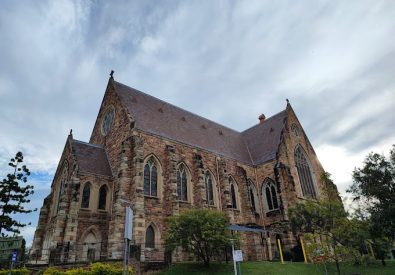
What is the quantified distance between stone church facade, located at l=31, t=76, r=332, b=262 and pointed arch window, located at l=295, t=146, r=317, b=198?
13 cm

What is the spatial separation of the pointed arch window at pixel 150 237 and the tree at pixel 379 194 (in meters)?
13.9

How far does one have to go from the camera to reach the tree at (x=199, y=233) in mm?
16375

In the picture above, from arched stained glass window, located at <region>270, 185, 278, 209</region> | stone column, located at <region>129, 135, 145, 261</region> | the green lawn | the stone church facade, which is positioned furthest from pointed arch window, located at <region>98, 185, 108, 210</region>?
arched stained glass window, located at <region>270, 185, 278, 209</region>

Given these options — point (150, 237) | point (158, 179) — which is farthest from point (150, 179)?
point (150, 237)

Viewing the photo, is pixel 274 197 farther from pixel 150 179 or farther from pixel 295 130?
pixel 150 179

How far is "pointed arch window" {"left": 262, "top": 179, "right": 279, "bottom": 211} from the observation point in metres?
27.4

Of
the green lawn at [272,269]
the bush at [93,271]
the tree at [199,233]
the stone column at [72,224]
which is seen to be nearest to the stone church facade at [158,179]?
the stone column at [72,224]

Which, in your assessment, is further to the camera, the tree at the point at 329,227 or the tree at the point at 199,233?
the tree at the point at 199,233

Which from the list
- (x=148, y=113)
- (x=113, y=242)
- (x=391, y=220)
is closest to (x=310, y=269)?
(x=391, y=220)

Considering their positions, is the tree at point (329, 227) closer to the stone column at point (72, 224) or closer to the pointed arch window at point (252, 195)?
the pointed arch window at point (252, 195)

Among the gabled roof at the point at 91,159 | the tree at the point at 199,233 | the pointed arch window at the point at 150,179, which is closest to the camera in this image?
the tree at the point at 199,233

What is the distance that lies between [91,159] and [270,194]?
16580 mm

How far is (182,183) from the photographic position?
2358cm

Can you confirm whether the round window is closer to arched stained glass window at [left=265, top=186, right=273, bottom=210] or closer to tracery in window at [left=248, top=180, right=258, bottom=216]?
tracery in window at [left=248, top=180, right=258, bottom=216]
